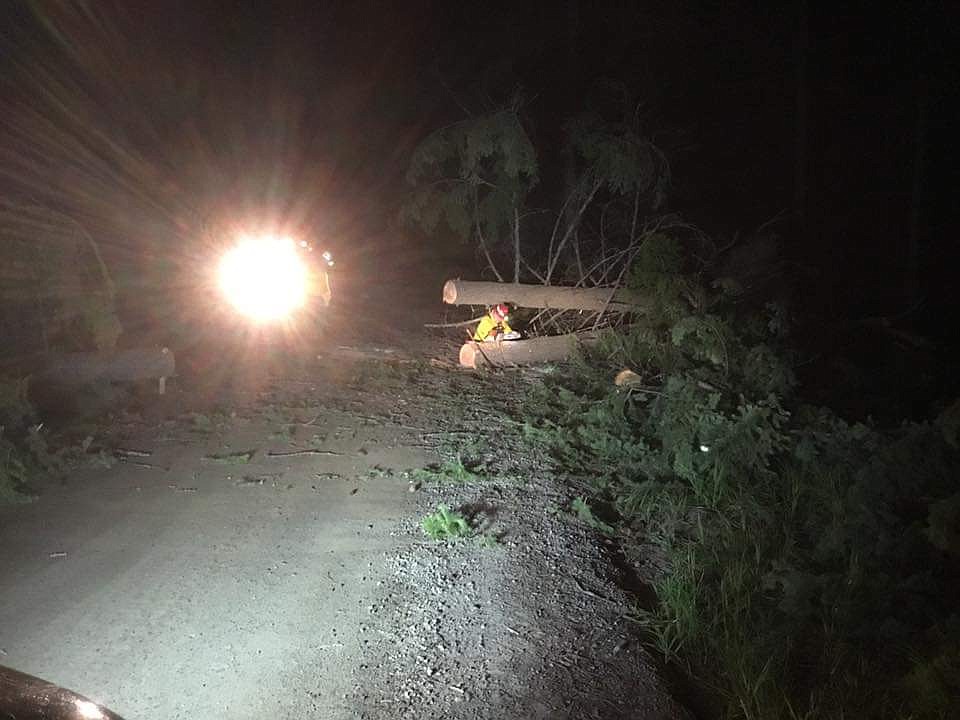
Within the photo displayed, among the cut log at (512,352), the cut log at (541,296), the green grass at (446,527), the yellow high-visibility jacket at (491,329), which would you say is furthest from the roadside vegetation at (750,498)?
the yellow high-visibility jacket at (491,329)

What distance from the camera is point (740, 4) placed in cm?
1641

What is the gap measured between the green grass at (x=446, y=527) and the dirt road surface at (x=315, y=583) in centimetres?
9

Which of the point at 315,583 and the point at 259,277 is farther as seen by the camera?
the point at 259,277

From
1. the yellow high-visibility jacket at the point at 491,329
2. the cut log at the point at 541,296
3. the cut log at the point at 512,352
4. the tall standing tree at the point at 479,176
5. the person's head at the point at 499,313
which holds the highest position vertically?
the tall standing tree at the point at 479,176

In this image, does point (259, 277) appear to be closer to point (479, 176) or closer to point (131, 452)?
point (479, 176)

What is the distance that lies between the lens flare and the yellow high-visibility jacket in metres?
4.07

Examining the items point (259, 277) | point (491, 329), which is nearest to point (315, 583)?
point (491, 329)

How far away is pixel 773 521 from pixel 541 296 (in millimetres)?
6126

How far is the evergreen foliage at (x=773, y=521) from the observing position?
3.93 metres

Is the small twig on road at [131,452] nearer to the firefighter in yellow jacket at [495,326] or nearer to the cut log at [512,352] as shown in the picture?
the cut log at [512,352]

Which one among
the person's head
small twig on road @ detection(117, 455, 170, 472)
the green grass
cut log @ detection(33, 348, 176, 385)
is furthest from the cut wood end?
the green grass

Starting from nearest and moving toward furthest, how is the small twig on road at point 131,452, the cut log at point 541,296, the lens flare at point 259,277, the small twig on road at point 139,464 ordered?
the small twig on road at point 139,464 < the small twig on road at point 131,452 < the cut log at point 541,296 < the lens flare at point 259,277

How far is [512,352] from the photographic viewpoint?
10.4 meters

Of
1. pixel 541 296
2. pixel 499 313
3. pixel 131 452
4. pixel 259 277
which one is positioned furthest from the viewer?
pixel 259 277
